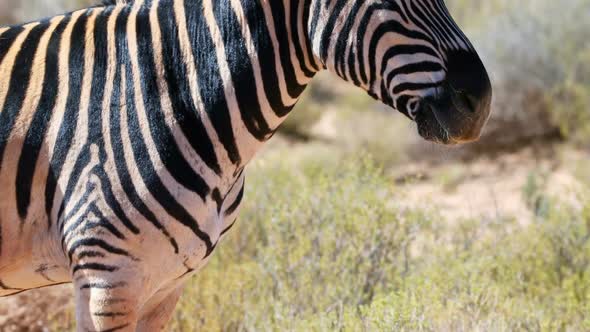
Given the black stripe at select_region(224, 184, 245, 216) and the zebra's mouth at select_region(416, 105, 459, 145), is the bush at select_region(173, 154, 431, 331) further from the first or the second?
the zebra's mouth at select_region(416, 105, 459, 145)

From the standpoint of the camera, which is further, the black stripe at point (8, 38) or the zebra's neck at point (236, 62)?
the black stripe at point (8, 38)

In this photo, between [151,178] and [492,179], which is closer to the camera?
[151,178]

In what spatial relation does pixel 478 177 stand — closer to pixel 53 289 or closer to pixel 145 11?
pixel 53 289

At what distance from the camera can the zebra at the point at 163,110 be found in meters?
2.52

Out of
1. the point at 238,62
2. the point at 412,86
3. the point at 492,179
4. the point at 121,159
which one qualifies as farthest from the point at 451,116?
the point at 492,179

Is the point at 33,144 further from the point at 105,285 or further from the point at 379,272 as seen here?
the point at 379,272

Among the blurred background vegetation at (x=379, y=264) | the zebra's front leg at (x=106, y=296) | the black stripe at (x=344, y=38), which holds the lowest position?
the blurred background vegetation at (x=379, y=264)

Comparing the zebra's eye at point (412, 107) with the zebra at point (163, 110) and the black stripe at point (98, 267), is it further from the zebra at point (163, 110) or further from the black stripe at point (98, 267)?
the black stripe at point (98, 267)

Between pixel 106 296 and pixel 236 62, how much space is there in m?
0.84

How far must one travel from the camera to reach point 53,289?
465 centimetres

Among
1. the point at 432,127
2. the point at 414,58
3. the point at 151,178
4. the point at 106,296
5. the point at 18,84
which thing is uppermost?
the point at 414,58

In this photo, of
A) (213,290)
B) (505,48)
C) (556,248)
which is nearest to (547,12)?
(505,48)

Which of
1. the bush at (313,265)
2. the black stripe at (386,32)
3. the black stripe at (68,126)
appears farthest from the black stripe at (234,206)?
the bush at (313,265)

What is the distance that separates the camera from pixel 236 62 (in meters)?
2.67
